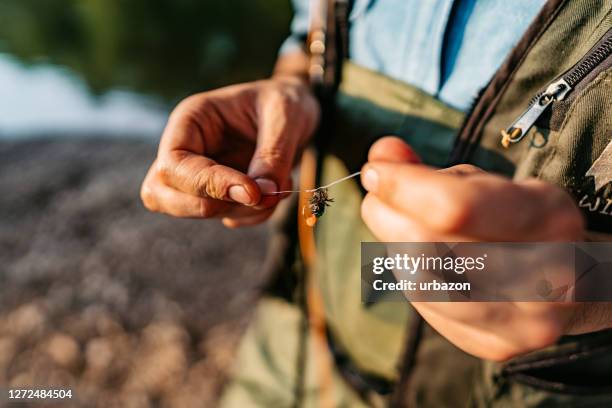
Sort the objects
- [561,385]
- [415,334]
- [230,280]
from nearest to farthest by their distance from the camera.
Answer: [561,385]
[415,334]
[230,280]

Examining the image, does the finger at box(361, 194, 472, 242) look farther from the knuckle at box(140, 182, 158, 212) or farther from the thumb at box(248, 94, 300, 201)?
the knuckle at box(140, 182, 158, 212)

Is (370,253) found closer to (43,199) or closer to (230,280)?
(230,280)

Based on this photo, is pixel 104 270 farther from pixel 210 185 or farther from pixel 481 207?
pixel 481 207

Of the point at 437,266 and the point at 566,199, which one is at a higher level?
the point at 566,199

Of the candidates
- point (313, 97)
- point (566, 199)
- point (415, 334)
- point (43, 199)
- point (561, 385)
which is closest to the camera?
point (566, 199)

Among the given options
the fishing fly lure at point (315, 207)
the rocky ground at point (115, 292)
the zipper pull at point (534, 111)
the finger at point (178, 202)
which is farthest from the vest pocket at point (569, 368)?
the rocky ground at point (115, 292)

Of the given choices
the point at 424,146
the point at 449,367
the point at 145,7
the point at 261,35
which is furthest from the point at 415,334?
the point at 145,7

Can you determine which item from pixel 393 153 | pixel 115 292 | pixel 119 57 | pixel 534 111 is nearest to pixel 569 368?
pixel 534 111

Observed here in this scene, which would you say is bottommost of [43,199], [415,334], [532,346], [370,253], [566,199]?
[43,199]
